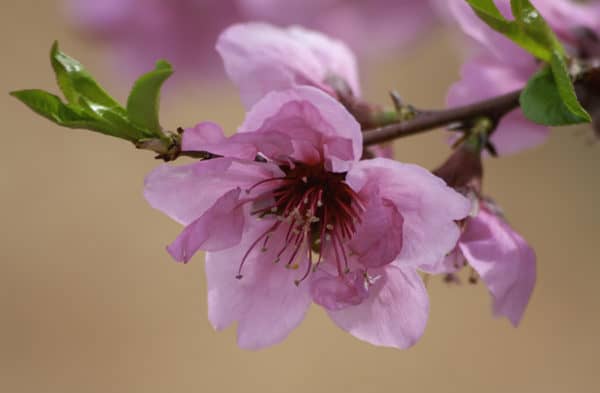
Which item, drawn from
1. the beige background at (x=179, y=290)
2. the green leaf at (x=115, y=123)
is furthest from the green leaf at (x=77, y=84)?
the beige background at (x=179, y=290)

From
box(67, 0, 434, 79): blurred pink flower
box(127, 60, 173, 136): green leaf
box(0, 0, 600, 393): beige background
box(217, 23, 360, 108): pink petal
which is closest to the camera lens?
box(127, 60, 173, 136): green leaf

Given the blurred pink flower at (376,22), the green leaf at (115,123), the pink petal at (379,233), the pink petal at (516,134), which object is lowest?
the blurred pink flower at (376,22)

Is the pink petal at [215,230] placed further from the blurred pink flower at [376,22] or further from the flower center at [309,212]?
the blurred pink flower at [376,22]

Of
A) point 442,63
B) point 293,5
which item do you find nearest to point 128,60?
point 293,5

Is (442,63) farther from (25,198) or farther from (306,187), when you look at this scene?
(306,187)

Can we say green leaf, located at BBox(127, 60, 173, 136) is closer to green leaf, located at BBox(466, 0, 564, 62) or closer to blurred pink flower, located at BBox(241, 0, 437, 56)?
green leaf, located at BBox(466, 0, 564, 62)

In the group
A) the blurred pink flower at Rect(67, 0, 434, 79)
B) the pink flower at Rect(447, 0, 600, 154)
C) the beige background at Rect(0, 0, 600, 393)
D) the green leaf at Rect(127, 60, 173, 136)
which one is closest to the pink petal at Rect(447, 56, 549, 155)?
the pink flower at Rect(447, 0, 600, 154)
